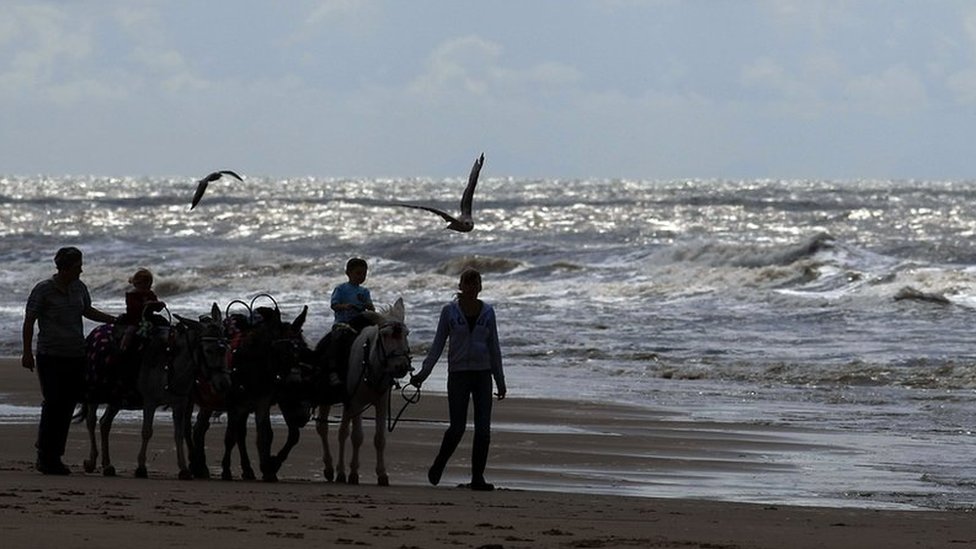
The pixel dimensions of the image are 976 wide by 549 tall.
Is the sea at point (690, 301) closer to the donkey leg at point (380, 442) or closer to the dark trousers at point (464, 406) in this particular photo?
the dark trousers at point (464, 406)

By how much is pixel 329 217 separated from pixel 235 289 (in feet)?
130

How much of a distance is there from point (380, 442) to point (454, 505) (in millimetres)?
1813

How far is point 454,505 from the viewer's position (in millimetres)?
9828

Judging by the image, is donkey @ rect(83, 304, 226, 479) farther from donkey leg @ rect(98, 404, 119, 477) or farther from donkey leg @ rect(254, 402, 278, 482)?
donkey leg @ rect(254, 402, 278, 482)

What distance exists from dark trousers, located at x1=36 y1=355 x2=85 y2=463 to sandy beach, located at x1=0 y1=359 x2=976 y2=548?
0.83 ft

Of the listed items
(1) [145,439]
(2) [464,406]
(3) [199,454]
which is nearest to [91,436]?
(1) [145,439]

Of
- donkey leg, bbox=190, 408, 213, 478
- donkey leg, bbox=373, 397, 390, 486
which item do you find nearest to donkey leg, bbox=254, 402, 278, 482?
donkey leg, bbox=190, 408, 213, 478

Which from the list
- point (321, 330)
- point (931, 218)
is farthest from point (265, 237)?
point (321, 330)

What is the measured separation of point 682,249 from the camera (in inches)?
1841

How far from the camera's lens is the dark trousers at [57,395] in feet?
37.7

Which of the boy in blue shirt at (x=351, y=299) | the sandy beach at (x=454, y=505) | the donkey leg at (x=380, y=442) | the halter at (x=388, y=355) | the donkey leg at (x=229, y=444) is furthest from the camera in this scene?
the boy in blue shirt at (x=351, y=299)

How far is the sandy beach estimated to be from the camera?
8.10m

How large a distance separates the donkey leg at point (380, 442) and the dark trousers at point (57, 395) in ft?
6.88

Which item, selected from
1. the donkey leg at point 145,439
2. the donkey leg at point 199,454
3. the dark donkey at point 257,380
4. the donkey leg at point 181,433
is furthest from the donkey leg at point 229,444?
the donkey leg at point 145,439
